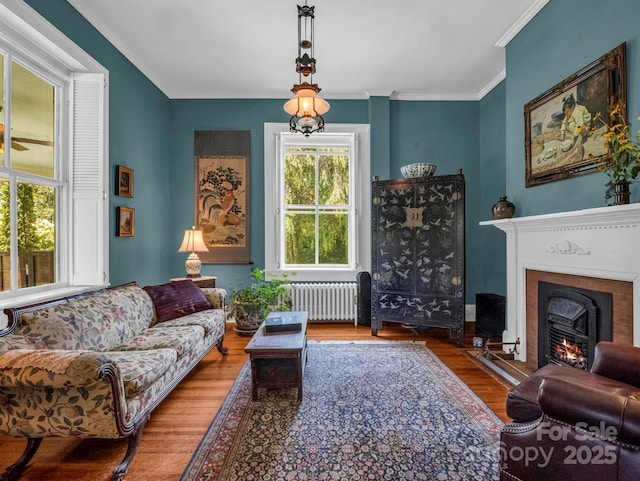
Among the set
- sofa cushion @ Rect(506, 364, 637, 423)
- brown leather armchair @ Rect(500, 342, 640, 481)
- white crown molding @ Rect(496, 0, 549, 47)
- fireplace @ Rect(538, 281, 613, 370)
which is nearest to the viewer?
brown leather armchair @ Rect(500, 342, 640, 481)

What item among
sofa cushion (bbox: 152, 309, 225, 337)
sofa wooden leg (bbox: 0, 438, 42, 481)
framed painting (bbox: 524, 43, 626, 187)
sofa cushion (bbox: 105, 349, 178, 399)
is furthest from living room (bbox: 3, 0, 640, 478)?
sofa wooden leg (bbox: 0, 438, 42, 481)

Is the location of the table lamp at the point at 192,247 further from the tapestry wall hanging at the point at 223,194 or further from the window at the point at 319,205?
the window at the point at 319,205

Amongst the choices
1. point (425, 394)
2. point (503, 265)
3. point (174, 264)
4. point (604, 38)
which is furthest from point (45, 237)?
point (503, 265)

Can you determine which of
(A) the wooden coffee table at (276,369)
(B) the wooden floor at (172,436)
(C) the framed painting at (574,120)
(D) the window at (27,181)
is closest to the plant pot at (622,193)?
(C) the framed painting at (574,120)

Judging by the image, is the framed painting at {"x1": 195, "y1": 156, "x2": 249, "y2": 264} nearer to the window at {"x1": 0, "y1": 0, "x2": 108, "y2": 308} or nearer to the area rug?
the window at {"x1": 0, "y1": 0, "x2": 108, "y2": 308}

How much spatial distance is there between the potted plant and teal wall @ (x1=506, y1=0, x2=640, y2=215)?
9.44 feet

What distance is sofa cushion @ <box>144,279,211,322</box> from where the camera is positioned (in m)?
3.00

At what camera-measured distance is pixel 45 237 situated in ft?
9.11

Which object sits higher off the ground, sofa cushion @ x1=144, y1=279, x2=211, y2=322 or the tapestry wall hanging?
the tapestry wall hanging

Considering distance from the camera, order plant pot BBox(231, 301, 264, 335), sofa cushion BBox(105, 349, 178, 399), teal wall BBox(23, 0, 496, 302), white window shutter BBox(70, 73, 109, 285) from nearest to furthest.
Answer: sofa cushion BBox(105, 349, 178, 399)
white window shutter BBox(70, 73, 109, 285)
plant pot BBox(231, 301, 264, 335)
teal wall BBox(23, 0, 496, 302)

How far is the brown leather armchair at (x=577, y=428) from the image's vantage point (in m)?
1.11

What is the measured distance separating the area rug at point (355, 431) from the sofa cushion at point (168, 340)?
51 centimetres

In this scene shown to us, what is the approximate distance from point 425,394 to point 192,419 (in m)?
1.72

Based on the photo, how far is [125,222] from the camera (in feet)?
11.1
